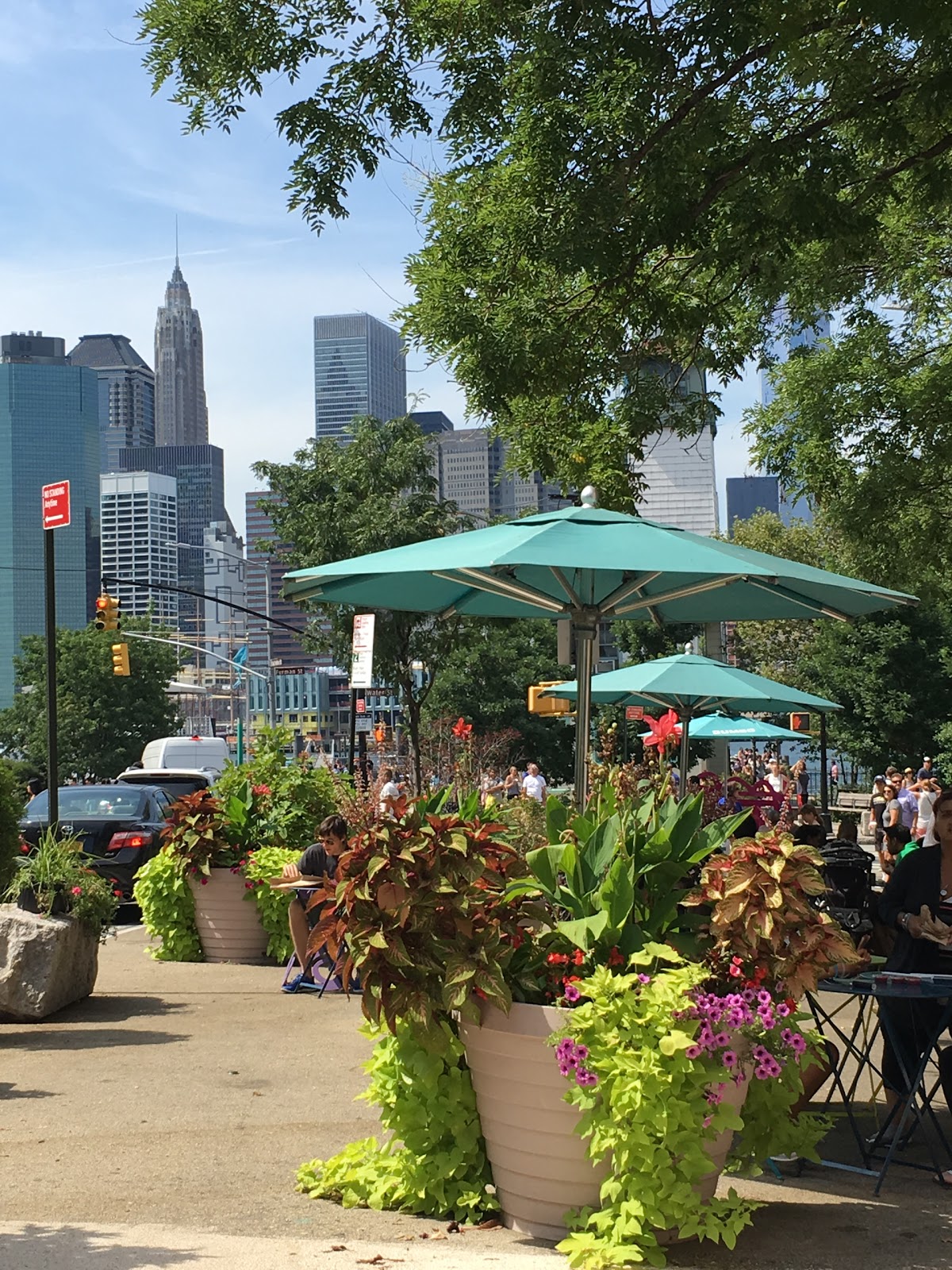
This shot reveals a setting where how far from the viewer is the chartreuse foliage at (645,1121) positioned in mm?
4496

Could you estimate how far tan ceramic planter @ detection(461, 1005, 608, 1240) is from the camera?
15.8 feet

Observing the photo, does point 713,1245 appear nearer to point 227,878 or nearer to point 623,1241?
point 623,1241

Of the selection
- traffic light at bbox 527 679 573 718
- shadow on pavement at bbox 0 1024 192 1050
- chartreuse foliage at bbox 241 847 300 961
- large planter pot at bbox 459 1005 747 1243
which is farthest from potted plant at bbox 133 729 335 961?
large planter pot at bbox 459 1005 747 1243

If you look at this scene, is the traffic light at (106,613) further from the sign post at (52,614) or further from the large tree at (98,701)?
the large tree at (98,701)

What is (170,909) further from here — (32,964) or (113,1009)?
(32,964)

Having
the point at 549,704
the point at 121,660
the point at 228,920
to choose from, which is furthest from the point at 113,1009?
the point at 121,660

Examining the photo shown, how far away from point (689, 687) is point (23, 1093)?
27.8ft

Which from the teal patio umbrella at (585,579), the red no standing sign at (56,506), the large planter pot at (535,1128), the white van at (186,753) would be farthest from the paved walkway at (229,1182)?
the white van at (186,753)

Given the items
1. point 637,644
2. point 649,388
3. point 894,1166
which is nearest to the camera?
point 894,1166

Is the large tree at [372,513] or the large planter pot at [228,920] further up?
the large tree at [372,513]

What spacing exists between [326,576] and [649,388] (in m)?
5.14

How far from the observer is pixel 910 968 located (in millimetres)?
6145

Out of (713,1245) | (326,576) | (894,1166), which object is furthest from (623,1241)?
(326,576)

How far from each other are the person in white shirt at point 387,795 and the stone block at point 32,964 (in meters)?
2.29
